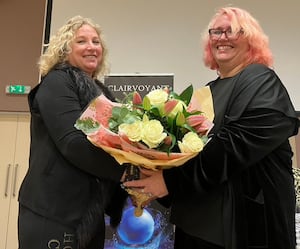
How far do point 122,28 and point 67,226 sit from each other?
8.09 feet

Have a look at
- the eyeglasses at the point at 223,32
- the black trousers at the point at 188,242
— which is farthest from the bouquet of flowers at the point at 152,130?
the eyeglasses at the point at 223,32

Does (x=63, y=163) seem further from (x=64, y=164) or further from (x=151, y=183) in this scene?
(x=151, y=183)

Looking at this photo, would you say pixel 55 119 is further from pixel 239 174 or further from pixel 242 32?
pixel 242 32

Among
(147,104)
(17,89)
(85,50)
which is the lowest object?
(17,89)

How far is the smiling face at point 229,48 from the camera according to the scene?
1.45 m

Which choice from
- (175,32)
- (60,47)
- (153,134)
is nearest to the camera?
(153,134)

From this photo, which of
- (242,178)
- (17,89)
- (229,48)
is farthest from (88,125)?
(17,89)

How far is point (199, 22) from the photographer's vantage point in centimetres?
337

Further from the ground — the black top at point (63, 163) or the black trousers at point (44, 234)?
the black top at point (63, 163)

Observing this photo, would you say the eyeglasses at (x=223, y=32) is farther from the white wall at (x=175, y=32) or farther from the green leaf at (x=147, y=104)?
the white wall at (x=175, y=32)

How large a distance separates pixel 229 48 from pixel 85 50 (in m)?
0.60

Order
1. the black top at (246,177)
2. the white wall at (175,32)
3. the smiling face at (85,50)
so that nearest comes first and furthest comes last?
the black top at (246,177), the smiling face at (85,50), the white wall at (175,32)

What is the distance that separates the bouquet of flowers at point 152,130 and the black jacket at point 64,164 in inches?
5.3

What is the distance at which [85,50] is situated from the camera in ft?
5.21
